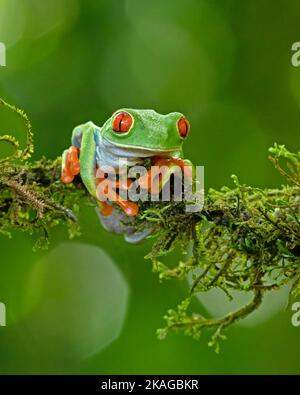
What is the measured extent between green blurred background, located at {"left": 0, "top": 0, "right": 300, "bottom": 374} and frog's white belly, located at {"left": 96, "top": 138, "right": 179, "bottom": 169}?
2941 mm

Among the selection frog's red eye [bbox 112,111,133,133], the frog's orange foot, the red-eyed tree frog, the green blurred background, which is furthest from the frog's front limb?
the green blurred background

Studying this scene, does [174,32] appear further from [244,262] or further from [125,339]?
[244,262]

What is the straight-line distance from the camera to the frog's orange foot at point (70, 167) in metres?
2.24

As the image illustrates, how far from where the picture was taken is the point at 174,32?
23.7 feet

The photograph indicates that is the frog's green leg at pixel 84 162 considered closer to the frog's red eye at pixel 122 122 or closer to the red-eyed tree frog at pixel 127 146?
the red-eyed tree frog at pixel 127 146

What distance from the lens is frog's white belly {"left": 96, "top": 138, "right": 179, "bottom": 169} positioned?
213cm

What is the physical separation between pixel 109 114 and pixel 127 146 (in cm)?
357

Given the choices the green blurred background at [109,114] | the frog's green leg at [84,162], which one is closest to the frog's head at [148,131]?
the frog's green leg at [84,162]

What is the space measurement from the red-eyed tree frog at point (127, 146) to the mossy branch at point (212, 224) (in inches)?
3.4

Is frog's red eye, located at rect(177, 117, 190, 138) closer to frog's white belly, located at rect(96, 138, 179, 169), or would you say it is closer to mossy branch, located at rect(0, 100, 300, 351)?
frog's white belly, located at rect(96, 138, 179, 169)

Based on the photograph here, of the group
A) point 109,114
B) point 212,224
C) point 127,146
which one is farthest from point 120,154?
point 109,114

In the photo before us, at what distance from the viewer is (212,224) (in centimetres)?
201
